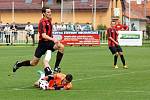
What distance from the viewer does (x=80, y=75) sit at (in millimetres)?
19625

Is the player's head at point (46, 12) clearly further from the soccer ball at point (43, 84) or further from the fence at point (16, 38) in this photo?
the fence at point (16, 38)

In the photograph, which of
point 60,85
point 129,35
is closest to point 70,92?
point 60,85

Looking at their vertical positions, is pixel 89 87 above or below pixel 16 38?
below

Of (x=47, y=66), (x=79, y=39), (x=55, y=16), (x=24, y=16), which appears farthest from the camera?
(x=24, y=16)

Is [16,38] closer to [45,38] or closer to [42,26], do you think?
[42,26]

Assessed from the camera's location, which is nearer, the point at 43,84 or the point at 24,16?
the point at 43,84

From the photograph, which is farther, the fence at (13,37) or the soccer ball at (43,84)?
the fence at (13,37)

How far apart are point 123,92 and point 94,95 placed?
90 centimetres

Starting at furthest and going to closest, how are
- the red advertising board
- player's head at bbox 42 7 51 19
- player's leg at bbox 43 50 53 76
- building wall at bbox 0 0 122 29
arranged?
building wall at bbox 0 0 122 29, the red advertising board, player's head at bbox 42 7 51 19, player's leg at bbox 43 50 53 76

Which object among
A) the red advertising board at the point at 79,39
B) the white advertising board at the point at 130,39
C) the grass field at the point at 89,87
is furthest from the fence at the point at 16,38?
the grass field at the point at 89,87

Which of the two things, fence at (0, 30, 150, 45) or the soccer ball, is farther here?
fence at (0, 30, 150, 45)

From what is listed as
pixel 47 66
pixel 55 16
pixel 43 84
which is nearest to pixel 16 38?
pixel 55 16

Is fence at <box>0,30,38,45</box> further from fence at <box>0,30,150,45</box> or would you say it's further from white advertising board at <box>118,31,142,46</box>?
white advertising board at <box>118,31,142,46</box>

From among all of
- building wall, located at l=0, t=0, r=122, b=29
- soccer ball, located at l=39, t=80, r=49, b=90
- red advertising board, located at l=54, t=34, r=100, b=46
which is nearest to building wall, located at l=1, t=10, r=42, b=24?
building wall, located at l=0, t=0, r=122, b=29
